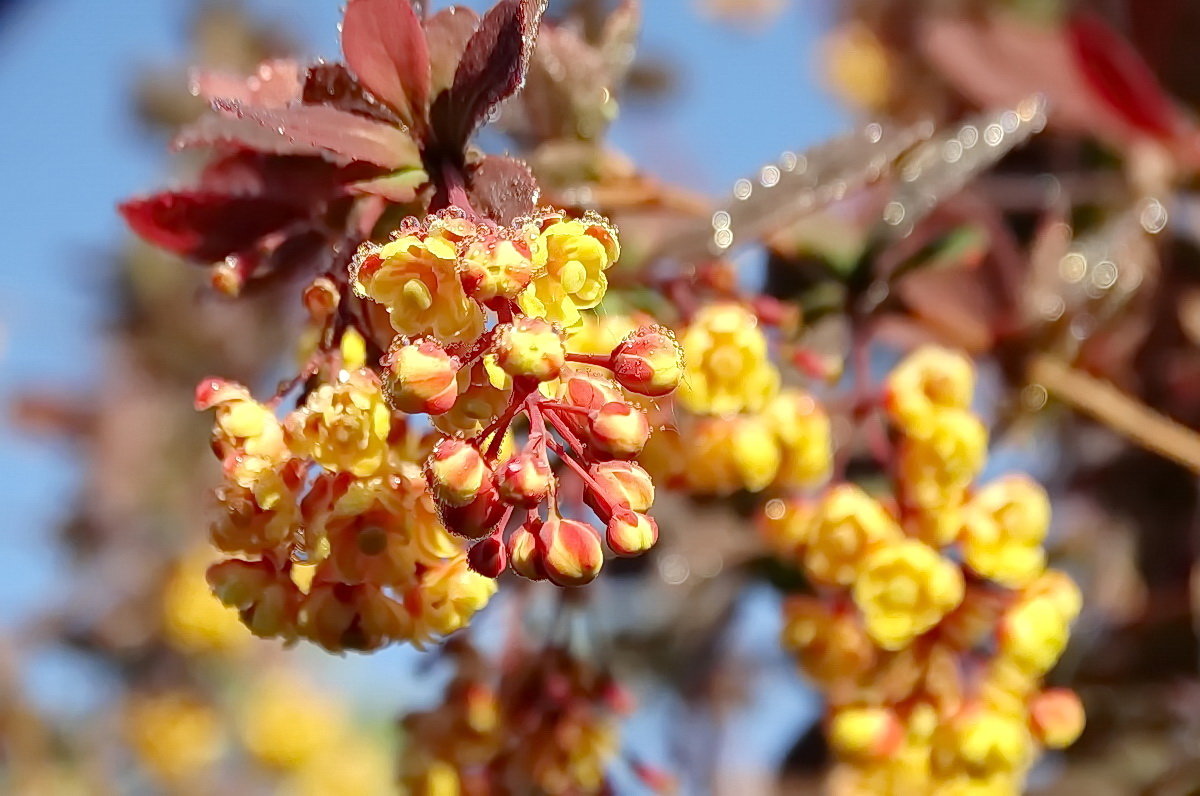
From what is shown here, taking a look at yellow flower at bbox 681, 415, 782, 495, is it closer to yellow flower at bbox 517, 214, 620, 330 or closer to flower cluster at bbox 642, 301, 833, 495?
flower cluster at bbox 642, 301, 833, 495

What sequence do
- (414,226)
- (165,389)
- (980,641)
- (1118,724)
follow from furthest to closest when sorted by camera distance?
(165,389) → (1118,724) → (980,641) → (414,226)

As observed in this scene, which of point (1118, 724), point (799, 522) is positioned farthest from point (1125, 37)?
point (799, 522)

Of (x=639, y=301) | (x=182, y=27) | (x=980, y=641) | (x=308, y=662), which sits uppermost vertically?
(x=182, y=27)

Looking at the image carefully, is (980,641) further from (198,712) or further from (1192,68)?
(198,712)

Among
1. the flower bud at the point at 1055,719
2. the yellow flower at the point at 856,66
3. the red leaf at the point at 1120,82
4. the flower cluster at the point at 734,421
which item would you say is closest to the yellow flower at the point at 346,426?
the flower cluster at the point at 734,421

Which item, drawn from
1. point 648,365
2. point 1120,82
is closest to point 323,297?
point 648,365

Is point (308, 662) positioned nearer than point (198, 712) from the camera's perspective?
No

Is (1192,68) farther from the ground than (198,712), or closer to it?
closer to it

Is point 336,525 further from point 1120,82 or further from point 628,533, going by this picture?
point 1120,82
